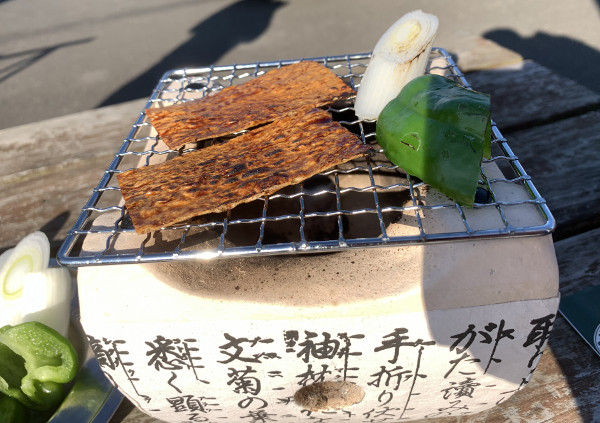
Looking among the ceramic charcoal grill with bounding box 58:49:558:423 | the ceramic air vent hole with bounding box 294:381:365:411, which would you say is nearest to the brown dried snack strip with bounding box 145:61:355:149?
the ceramic charcoal grill with bounding box 58:49:558:423

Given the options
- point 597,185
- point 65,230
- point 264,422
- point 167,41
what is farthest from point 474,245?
point 167,41

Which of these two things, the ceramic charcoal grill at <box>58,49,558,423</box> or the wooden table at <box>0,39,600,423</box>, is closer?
the ceramic charcoal grill at <box>58,49,558,423</box>

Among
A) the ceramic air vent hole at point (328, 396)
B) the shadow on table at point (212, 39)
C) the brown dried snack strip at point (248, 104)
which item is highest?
the brown dried snack strip at point (248, 104)

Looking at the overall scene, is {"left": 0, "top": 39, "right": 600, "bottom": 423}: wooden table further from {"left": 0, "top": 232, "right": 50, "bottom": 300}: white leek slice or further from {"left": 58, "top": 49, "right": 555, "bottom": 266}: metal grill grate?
{"left": 58, "top": 49, "right": 555, "bottom": 266}: metal grill grate

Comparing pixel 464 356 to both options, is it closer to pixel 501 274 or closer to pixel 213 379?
pixel 501 274

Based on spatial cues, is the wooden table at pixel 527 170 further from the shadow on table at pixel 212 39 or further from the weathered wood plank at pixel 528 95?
the shadow on table at pixel 212 39

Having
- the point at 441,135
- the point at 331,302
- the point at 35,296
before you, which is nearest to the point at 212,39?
the point at 35,296

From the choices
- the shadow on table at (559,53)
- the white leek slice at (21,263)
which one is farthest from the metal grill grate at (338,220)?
the shadow on table at (559,53)

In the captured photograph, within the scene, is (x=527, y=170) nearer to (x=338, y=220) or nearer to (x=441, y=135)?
(x=441, y=135)
